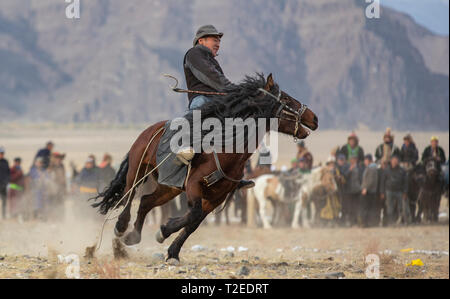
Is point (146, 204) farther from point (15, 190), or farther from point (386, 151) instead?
point (15, 190)

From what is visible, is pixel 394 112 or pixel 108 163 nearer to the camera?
pixel 108 163

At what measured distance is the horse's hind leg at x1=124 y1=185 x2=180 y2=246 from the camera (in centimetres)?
934

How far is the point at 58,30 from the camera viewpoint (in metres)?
145

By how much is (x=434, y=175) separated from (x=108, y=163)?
8.66 m

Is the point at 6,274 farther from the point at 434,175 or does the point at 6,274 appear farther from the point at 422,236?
the point at 434,175

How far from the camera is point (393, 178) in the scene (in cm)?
1970

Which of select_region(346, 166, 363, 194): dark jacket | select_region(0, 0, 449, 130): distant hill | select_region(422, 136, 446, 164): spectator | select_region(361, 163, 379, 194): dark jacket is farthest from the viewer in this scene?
select_region(0, 0, 449, 130): distant hill

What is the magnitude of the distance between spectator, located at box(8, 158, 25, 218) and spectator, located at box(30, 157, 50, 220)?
2.30 ft

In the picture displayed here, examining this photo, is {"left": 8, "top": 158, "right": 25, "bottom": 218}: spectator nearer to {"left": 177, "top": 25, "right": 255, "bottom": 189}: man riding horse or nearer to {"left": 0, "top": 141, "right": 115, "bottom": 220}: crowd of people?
{"left": 0, "top": 141, "right": 115, "bottom": 220}: crowd of people

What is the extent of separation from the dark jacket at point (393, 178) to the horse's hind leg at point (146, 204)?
37.3 feet

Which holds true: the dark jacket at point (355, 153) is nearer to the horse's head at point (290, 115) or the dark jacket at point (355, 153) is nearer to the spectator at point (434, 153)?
the spectator at point (434, 153)

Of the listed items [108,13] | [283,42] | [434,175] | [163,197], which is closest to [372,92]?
[283,42]

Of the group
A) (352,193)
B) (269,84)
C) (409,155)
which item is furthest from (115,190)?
(409,155)

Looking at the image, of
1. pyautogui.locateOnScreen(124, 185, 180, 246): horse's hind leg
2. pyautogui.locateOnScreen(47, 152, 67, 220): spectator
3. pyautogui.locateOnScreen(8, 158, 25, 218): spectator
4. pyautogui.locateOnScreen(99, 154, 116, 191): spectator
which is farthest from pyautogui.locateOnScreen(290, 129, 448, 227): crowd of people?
pyautogui.locateOnScreen(124, 185, 180, 246): horse's hind leg
